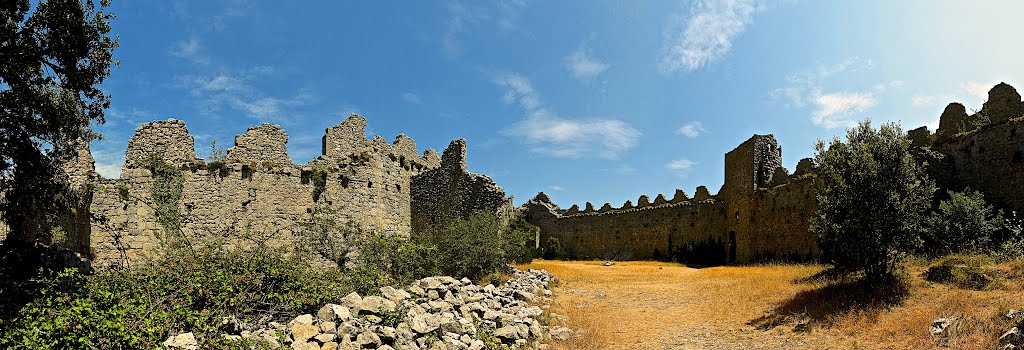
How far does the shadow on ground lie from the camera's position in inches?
402

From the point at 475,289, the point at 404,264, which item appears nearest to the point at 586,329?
the point at 475,289

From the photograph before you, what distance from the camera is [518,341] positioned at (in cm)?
914

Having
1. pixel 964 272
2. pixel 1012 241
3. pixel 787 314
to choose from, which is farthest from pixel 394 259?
pixel 1012 241

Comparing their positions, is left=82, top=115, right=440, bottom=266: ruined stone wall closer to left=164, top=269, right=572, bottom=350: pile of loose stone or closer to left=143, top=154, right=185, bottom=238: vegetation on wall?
left=143, top=154, right=185, bottom=238: vegetation on wall

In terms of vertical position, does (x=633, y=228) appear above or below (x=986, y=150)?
below

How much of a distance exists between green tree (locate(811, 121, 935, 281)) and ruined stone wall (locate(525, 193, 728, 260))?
14505 millimetres

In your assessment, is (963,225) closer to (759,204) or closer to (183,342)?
(759,204)

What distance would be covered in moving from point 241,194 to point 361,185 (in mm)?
3215

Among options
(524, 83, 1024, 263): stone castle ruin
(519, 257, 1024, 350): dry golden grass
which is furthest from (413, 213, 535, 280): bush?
(524, 83, 1024, 263): stone castle ruin

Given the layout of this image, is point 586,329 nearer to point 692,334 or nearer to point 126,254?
point 692,334

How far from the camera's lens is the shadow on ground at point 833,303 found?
10203 mm

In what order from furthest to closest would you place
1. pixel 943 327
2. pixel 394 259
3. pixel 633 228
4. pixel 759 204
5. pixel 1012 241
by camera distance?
pixel 633 228 → pixel 759 204 → pixel 394 259 → pixel 1012 241 → pixel 943 327

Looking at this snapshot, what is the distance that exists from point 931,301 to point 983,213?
16.3 ft

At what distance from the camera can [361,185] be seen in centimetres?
1538
